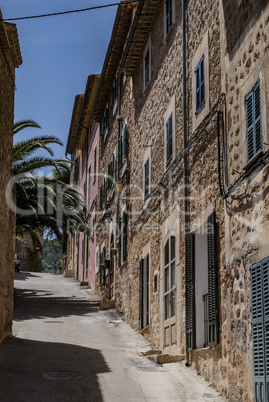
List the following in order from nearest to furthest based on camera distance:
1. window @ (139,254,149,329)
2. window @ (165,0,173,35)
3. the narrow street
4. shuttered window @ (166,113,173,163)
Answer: the narrow street → shuttered window @ (166,113,173,163) → window @ (165,0,173,35) → window @ (139,254,149,329)

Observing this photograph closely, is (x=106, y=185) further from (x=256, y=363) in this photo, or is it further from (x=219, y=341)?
(x=256, y=363)

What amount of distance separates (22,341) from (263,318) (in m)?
7.66

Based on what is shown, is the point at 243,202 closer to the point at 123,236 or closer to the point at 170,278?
the point at 170,278

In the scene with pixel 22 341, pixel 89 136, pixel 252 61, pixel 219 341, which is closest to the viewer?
pixel 252 61

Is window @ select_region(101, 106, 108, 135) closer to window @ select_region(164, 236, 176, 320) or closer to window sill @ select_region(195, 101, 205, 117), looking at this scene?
window @ select_region(164, 236, 176, 320)

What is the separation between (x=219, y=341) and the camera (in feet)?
29.4

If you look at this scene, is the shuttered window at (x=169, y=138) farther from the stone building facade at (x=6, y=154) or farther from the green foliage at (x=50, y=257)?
the green foliage at (x=50, y=257)

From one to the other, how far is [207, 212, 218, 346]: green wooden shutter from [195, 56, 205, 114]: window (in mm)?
2293

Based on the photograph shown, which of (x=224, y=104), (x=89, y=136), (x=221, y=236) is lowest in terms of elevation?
(x=221, y=236)

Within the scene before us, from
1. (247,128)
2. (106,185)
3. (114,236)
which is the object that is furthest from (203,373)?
(106,185)

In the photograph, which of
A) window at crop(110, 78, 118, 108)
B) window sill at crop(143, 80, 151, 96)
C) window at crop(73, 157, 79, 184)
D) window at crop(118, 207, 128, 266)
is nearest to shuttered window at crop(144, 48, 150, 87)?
window sill at crop(143, 80, 151, 96)

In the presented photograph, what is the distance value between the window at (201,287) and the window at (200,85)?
7.46ft

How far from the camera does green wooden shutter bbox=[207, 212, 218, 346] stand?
30.0ft

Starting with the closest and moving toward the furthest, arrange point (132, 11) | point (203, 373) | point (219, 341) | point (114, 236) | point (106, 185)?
1. point (219, 341)
2. point (203, 373)
3. point (132, 11)
4. point (114, 236)
5. point (106, 185)
